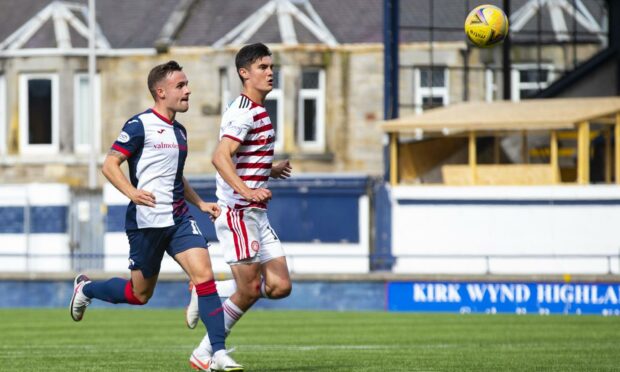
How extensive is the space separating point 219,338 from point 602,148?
2151 cm

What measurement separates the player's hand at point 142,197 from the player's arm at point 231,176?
54 cm

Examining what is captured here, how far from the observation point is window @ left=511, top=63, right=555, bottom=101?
42594mm

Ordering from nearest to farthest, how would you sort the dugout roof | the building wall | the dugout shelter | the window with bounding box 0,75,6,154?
the dugout roof < the dugout shelter < the building wall < the window with bounding box 0,75,6,154

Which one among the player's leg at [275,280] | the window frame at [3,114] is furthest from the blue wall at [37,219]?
the player's leg at [275,280]

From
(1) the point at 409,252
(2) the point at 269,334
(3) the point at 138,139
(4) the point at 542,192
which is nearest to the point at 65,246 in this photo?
(1) the point at 409,252

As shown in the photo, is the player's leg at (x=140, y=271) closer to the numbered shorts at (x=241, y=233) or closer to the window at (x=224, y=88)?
the numbered shorts at (x=241, y=233)

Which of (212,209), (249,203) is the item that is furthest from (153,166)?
(249,203)

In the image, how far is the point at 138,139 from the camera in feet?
39.0

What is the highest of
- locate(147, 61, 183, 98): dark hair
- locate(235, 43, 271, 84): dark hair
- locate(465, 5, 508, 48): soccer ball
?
locate(465, 5, 508, 48): soccer ball

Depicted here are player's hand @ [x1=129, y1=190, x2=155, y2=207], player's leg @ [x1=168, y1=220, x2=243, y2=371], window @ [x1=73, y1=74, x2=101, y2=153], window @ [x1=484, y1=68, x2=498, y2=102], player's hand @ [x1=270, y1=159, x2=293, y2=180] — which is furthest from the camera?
window @ [x1=73, y1=74, x2=101, y2=153]

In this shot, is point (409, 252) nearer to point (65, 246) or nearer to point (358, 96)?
point (65, 246)

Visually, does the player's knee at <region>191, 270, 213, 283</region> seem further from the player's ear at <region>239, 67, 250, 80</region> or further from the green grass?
the player's ear at <region>239, 67, 250, 80</region>

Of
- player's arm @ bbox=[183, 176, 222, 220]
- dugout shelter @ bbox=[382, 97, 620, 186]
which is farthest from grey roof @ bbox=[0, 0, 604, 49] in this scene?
player's arm @ bbox=[183, 176, 222, 220]

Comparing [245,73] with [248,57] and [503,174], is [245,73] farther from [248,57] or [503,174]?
[503,174]
